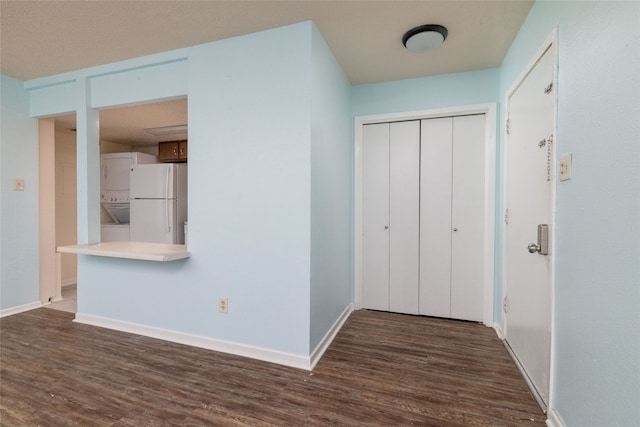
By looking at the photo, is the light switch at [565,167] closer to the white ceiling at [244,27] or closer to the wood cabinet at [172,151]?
the white ceiling at [244,27]

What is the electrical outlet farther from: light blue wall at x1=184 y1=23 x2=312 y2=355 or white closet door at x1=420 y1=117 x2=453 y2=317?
white closet door at x1=420 y1=117 x2=453 y2=317

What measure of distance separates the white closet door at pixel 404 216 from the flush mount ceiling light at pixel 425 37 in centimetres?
85

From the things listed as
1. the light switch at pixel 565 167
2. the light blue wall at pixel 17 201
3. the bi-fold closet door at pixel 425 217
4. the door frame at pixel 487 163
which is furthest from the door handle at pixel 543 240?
the light blue wall at pixel 17 201

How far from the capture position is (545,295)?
5.06ft

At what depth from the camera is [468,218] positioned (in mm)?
2719

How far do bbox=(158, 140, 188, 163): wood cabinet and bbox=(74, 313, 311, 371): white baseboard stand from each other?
2766 millimetres

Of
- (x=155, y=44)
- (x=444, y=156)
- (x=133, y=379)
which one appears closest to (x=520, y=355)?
(x=444, y=156)

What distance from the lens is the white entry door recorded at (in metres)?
1.52

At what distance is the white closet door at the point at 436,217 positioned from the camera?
2775mm

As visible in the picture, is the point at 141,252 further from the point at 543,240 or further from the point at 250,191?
the point at 543,240

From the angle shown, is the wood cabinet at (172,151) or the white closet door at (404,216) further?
the wood cabinet at (172,151)

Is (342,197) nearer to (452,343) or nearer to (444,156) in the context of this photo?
(444,156)

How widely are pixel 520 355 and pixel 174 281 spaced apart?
2.59 metres

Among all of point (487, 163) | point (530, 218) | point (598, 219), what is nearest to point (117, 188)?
point (487, 163)
